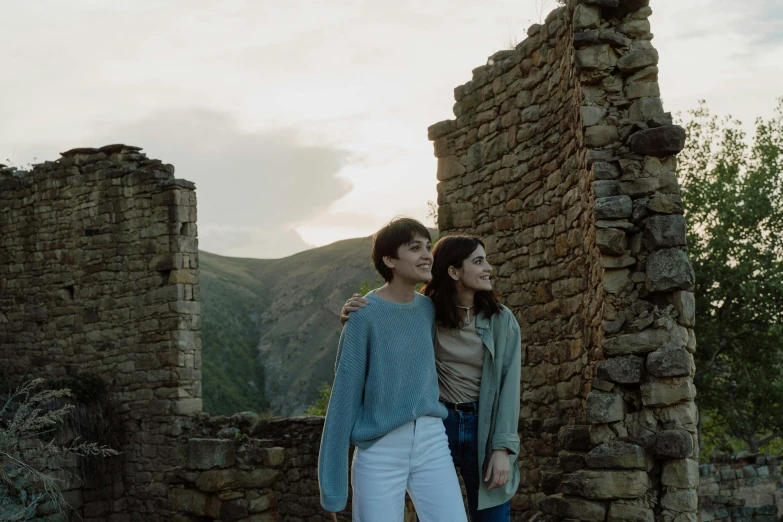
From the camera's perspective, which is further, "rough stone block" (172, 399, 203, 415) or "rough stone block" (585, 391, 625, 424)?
"rough stone block" (172, 399, 203, 415)

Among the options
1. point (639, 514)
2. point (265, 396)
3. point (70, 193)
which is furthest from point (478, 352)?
point (265, 396)

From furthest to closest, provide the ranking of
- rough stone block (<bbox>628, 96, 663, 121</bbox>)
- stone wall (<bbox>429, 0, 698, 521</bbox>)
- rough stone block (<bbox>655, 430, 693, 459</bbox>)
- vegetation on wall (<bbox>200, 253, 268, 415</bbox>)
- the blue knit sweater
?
vegetation on wall (<bbox>200, 253, 268, 415</bbox>), rough stone block (<bbox>628, 96, 663, 121</bbox>), stone wall (<bbox>429, 0, 698, 521</bbox>), rough stone block (<bbox>655, 430, 693, 459</bbox>), the blue knit sweater

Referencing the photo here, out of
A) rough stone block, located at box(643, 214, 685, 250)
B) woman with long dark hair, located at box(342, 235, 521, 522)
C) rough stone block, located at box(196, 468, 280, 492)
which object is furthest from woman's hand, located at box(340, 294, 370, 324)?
rough stone block, located at box(643, 214, 685, 250)

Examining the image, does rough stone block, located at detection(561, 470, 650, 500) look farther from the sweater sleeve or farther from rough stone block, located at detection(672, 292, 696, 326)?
the sweater sleeve

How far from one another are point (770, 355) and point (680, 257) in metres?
14.0

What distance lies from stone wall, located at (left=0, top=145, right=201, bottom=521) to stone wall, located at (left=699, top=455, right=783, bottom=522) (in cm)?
686

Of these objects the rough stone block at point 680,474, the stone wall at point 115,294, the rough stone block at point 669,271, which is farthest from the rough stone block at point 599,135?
the stone wall at point 115,294

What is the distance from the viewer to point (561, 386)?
23.5 feet

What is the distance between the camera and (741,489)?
504 inches

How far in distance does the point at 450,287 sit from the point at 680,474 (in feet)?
7.91

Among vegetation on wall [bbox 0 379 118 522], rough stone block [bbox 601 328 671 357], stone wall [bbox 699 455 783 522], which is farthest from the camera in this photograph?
stone wall [bbox 699 455 783 522]

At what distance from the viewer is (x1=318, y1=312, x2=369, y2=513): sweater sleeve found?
12.1ft

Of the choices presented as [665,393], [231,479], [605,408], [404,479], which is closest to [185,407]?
[231,479]

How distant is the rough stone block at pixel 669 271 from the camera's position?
5828 millimetres
